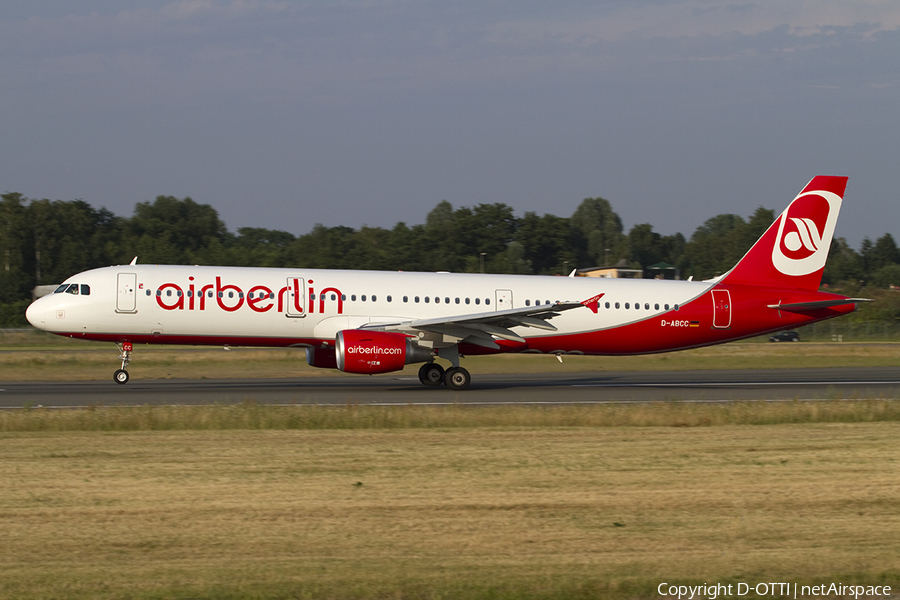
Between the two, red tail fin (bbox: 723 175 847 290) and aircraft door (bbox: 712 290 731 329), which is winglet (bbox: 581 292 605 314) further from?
red tail fin (bbox: 723 175 847 290)

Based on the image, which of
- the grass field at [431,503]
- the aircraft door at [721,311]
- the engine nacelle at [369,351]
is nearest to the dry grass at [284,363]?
the aircraft door at [721,311]

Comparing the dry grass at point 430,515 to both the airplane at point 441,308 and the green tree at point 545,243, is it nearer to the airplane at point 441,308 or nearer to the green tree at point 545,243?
the airplane at point 441,308

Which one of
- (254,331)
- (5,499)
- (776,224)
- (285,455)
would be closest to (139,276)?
(254,331)

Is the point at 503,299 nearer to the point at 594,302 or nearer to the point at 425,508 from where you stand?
the point at 594,302

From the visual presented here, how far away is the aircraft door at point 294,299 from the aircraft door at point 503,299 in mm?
5523

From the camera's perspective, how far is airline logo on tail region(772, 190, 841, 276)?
27047mm

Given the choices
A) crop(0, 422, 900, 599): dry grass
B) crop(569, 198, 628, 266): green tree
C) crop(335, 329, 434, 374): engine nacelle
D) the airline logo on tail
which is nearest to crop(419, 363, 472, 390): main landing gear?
crop(335, 329, 434, 374): engine nacelle

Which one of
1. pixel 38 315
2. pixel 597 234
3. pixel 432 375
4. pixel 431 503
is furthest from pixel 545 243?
pixel 431 503

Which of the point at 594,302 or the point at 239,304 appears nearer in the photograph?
the point at 239,304

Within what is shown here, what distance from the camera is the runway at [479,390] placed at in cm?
2067

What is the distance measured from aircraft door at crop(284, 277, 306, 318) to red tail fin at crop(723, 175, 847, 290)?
12966mm

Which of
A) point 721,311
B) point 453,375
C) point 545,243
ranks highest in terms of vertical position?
point 545,243

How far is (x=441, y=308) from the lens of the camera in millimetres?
24453

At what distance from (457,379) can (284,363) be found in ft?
37.4
